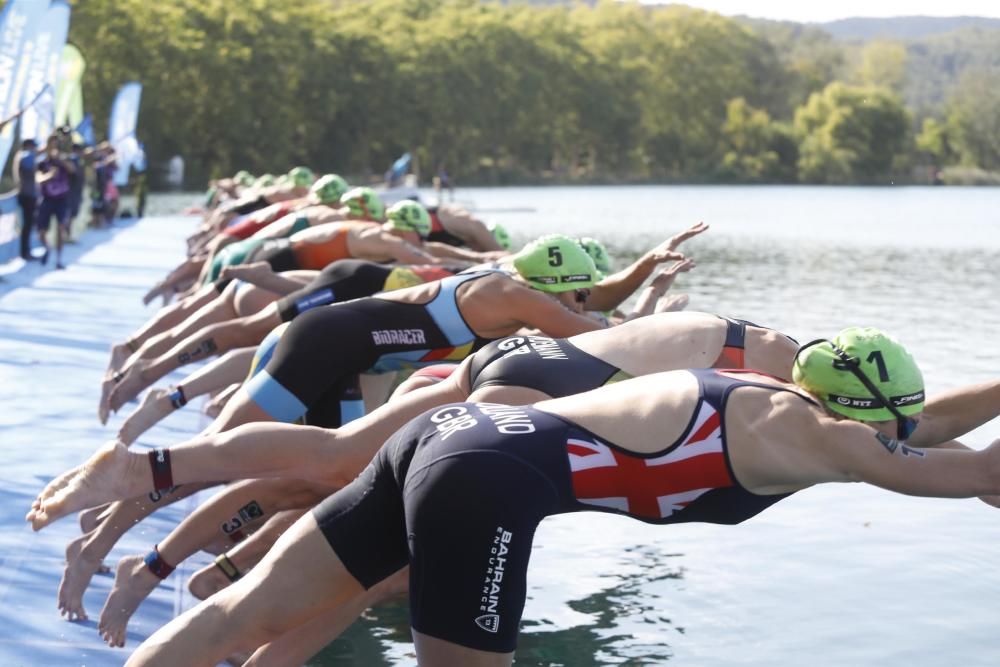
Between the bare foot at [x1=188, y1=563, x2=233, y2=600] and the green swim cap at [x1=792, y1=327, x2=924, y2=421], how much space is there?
9.03 feet

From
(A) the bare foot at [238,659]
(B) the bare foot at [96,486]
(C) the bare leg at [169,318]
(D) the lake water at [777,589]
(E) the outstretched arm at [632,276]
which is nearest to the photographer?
(B) the bare foot at [96,486]

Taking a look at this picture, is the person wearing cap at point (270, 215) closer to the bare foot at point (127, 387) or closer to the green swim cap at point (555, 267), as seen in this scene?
the bare foot at point (127, 387)

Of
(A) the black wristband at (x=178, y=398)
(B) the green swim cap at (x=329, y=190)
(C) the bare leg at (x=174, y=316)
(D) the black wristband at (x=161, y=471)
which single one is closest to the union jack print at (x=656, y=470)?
(D) the black wristband at (x=161, y=471)

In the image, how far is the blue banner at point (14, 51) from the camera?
670 inches

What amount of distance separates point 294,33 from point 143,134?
43.6 ft

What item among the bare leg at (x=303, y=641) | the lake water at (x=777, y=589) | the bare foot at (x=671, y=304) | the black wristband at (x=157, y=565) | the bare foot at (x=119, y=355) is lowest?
the lake water at (x=777, y=589)

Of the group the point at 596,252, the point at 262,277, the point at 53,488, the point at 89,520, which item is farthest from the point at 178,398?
the point at 53,488

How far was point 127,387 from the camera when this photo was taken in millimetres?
9180

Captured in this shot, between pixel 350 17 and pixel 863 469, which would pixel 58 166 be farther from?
pixel 350 17

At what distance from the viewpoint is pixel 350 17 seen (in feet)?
342

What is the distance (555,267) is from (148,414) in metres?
2.87

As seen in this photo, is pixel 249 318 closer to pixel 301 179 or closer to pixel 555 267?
pixel 555 267

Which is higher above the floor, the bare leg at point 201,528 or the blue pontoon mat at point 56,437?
the bare leg at point 201,528

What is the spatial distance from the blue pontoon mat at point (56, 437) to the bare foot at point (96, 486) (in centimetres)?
79
